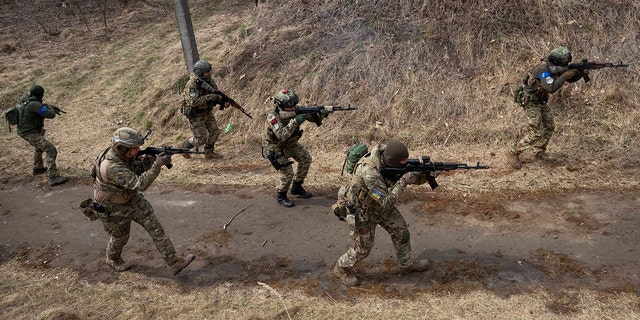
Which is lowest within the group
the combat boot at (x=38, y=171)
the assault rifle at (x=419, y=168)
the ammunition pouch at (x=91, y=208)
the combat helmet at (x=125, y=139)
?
the combat boot at (x=38, y=171)

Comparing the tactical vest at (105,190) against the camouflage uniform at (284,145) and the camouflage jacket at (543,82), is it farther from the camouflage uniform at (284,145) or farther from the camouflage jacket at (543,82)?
the camouflage jacket at (543,82)

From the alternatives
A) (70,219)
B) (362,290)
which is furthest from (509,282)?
(70,219)

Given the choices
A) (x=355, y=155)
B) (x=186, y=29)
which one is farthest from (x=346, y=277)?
(x=186, y=29)

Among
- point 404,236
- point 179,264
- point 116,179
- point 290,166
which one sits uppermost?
point 116,179

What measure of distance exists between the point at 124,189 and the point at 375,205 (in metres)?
3.10

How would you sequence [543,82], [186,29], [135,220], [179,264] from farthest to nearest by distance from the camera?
[186,29] → [543,82] → [179,264] → [135,220]

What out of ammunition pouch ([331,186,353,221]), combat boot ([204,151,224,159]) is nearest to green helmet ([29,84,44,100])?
combat boot ([204,151,224,159])

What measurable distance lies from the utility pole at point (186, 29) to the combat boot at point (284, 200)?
5616 millimetres

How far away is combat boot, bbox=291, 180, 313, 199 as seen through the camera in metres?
7.92

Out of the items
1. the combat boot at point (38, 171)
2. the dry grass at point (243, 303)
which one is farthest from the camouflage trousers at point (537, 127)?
the combat boot at point (38, 171)

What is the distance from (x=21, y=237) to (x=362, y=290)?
5756mm

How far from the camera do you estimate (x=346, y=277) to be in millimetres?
5762

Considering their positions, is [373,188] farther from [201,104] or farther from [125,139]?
[201,104]

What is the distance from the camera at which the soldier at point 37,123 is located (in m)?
9.02
